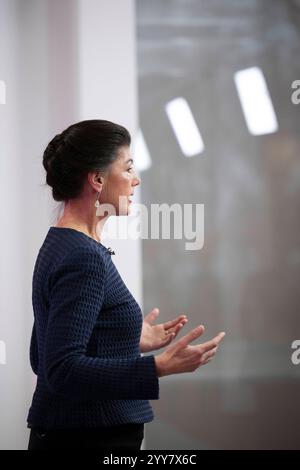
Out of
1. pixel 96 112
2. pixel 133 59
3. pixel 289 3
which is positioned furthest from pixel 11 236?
pixel 289 3

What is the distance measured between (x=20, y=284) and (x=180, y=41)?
116 cm

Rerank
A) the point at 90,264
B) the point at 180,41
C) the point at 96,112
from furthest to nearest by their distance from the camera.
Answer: the point at 180,41
the point at 96,112
the point at 90,264

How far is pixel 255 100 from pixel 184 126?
31 cm

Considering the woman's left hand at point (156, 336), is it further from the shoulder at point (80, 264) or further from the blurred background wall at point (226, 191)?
the blurred background wall at point (226, 191)

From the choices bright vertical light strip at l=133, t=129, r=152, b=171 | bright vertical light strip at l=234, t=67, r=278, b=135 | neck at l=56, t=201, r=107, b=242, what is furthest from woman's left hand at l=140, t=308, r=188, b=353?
bright vertical light strip at l=234, t=67, r=278, b=135

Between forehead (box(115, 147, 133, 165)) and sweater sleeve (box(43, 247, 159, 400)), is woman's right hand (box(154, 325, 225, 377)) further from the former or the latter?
forehead (box(115, 147, 133, 165))

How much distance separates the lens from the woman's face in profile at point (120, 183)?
4.35 ft

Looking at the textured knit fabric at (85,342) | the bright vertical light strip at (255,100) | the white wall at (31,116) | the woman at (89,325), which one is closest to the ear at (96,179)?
the woman at (89,325)

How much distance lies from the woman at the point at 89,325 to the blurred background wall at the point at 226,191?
3.82 feet

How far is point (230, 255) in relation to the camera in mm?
2584

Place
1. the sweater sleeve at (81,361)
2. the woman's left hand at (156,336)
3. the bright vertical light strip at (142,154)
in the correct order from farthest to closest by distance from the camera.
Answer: the bright vertical light strip at (142,154), the woman's left hand at (156,336), the sweater sleeve at (81,361)
